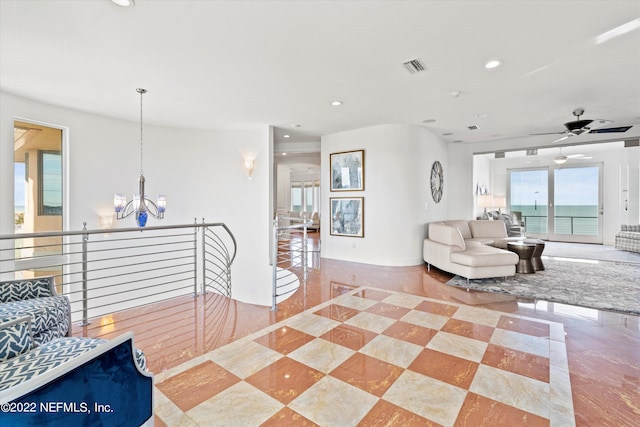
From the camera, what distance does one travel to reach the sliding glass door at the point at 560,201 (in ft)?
27.7

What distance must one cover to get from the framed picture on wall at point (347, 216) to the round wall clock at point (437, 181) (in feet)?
5.49

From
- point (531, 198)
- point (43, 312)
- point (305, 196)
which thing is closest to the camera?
point (43, 312)

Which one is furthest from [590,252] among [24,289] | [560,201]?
[24,289]

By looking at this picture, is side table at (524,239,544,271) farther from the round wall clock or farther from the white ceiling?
the white ceiling

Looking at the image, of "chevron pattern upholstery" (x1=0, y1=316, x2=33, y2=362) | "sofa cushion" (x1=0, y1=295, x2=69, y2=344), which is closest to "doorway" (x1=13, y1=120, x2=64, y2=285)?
"sofa cushion" (x1=0, y1=295, x2=69, y2=344)

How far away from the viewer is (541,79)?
3.38m

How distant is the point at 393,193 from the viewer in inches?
221

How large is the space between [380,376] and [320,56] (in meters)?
2.86

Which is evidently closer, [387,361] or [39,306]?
[39,306]

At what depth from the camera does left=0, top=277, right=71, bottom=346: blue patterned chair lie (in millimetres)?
1855

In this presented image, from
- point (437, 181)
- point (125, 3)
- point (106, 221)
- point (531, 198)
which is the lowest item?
point (106, 221)

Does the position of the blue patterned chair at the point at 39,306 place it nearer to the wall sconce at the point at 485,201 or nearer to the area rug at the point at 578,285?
the area rug at the point at 578,285

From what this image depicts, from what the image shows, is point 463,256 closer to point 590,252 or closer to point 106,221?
point 590,252

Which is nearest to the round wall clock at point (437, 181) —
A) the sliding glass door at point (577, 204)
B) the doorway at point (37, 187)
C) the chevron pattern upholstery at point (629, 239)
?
the chevron pattern upholstery at point (629, 239)
